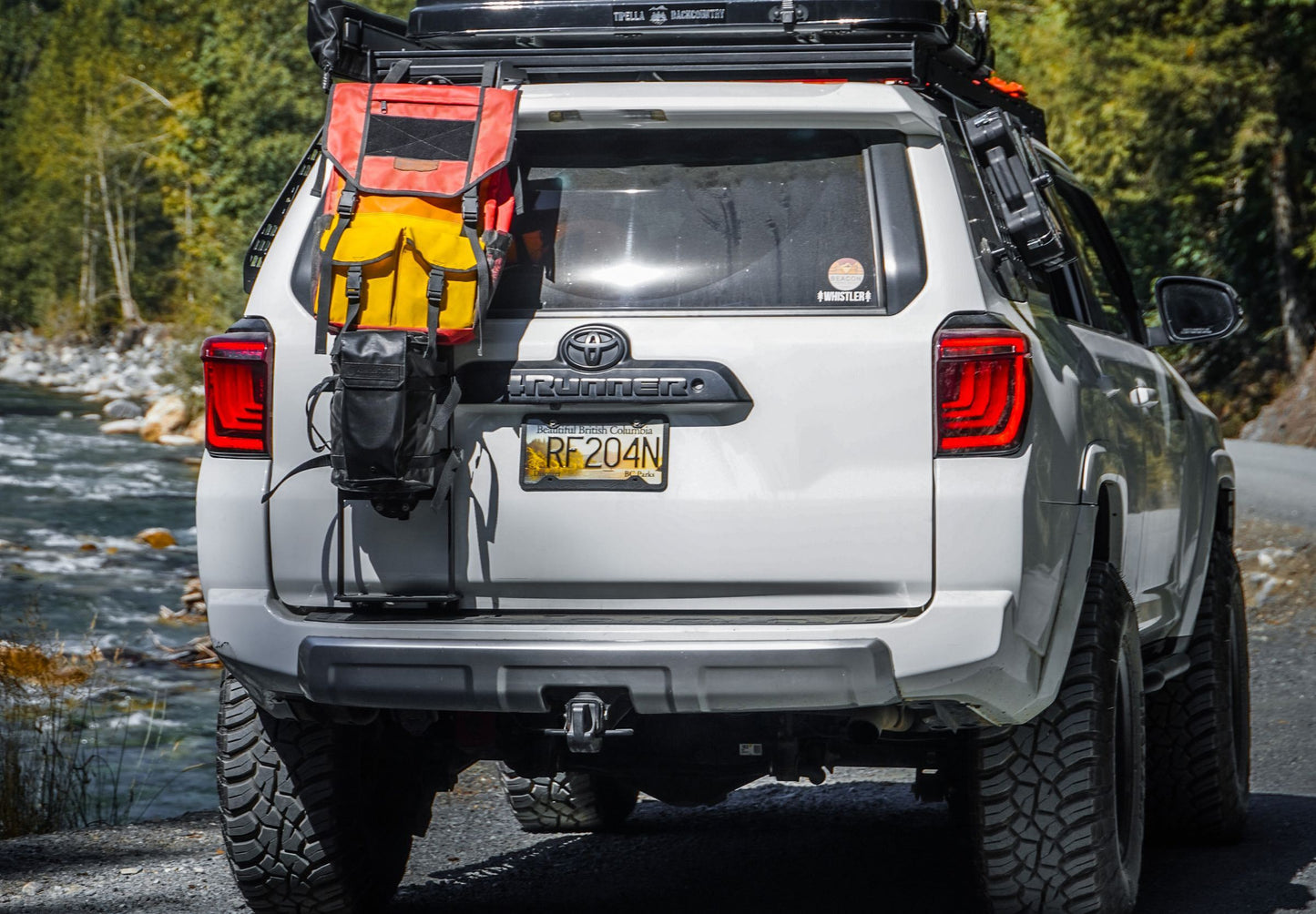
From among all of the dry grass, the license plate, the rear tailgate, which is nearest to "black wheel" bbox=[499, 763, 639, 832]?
the dry grass

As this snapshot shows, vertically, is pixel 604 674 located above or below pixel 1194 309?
below

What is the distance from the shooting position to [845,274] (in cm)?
371

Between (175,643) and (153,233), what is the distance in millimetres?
59995

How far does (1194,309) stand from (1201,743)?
135 cm

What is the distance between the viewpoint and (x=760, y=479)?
11.8ft

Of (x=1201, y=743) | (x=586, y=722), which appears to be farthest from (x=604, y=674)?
(x=1201, y=743)

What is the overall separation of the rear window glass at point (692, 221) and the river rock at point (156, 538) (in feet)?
50.6

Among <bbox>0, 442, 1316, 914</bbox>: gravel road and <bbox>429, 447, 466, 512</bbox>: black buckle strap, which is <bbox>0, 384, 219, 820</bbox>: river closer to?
<bbox>0, 442, 1316, 914</bbox>: gravel road

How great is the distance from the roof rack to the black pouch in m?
0.80

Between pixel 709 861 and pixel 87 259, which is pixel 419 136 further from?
pixel 87 259

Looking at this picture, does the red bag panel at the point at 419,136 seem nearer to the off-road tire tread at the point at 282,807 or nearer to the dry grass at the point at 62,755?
the off-road tire tread at the point at 282,807

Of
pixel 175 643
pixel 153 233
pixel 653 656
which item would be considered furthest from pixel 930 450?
pixel 153 233

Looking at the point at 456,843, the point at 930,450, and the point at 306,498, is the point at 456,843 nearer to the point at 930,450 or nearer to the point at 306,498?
the point at 306,498

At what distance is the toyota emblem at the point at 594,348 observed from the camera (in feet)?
11.9
